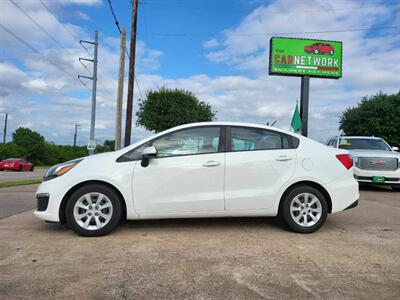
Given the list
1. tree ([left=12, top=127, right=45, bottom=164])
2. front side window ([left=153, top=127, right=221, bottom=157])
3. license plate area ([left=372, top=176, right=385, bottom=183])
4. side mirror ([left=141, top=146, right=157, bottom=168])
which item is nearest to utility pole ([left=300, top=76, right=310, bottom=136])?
license plate area ([left=372, top=176, right=385, bottom=183])

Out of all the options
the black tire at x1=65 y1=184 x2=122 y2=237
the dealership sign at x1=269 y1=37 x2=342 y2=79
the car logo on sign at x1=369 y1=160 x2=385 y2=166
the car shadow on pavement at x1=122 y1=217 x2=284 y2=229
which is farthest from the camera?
the dealership sign at x1=269 y1=37 x2=342 y2=79

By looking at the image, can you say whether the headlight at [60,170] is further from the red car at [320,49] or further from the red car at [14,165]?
the red car at [14,165]

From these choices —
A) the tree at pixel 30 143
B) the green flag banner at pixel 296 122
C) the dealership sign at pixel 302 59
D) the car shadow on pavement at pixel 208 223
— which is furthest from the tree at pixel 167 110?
the tree at pixel 30 143

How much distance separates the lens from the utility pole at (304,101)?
19.9 m

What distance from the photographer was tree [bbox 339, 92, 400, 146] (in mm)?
30797

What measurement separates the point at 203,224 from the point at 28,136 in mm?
70931

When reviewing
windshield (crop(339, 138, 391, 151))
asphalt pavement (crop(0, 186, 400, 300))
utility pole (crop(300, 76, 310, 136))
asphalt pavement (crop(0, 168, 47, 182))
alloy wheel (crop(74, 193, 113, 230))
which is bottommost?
asphalt pavement (crop(0, 186, 400, 300))

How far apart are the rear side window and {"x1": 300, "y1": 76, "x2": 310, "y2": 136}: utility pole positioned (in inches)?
599

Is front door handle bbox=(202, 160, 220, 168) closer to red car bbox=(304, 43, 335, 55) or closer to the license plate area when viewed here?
the license plate area

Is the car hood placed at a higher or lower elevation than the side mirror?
higher

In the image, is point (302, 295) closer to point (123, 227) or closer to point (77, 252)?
point (77, 252)

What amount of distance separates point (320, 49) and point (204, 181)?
18700 mm

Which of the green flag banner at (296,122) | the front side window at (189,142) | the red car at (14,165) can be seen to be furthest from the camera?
the red car at (14,165)

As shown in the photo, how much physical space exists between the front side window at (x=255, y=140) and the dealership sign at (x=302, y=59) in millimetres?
16269
